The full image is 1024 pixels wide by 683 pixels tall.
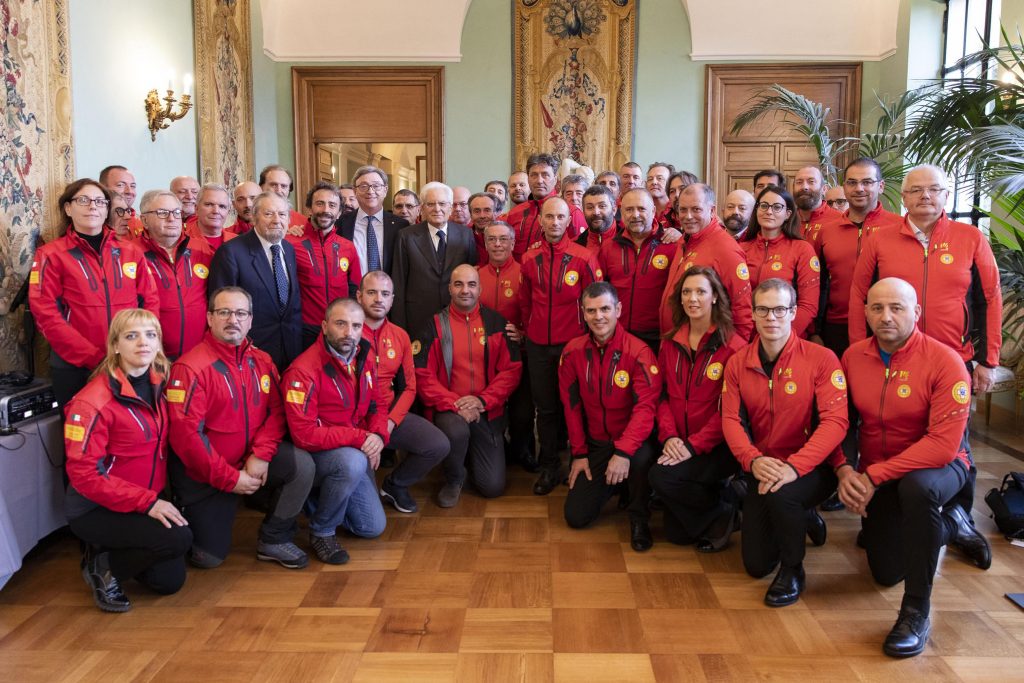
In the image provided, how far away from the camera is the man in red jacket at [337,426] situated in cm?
353

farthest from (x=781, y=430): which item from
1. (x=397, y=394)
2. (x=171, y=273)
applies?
(x=171, y=273)

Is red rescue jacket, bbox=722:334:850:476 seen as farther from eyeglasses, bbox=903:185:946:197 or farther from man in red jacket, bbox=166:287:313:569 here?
man in red jacket, bbox=166:287:313:569

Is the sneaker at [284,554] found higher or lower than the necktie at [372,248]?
lower

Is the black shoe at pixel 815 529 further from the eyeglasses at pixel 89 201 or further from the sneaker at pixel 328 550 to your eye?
the eyeglasses at pixel 89 201

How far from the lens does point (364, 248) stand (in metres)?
4.73

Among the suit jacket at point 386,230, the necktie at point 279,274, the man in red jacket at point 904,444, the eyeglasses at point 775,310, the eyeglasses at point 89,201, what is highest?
the eyeglasses at point 89,201

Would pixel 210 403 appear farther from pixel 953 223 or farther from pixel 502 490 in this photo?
pixel 953 223

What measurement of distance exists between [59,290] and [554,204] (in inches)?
94.4

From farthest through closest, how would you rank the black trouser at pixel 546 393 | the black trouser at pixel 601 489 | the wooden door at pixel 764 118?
the wooden door at pixel 764 118 < the black trouser at pixel 546 393 < the black trouser at pixel 601 489

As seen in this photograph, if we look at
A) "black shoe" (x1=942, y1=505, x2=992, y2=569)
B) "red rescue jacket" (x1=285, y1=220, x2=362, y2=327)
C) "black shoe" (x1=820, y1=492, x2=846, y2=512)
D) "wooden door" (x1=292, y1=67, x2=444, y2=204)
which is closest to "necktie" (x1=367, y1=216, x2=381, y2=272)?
"red rescue jacket" (x1=285, y1=220, x2=362, y2=327)

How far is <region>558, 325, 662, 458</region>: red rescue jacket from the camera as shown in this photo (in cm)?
383

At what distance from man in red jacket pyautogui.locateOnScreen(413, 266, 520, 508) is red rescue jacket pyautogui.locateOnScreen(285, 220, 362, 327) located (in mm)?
541

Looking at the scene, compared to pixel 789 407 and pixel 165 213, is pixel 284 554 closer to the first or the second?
pixel 165 213

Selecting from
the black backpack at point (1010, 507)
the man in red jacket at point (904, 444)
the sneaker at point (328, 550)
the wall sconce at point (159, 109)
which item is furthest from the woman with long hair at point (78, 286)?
the black backpack at point (1010, 507)
